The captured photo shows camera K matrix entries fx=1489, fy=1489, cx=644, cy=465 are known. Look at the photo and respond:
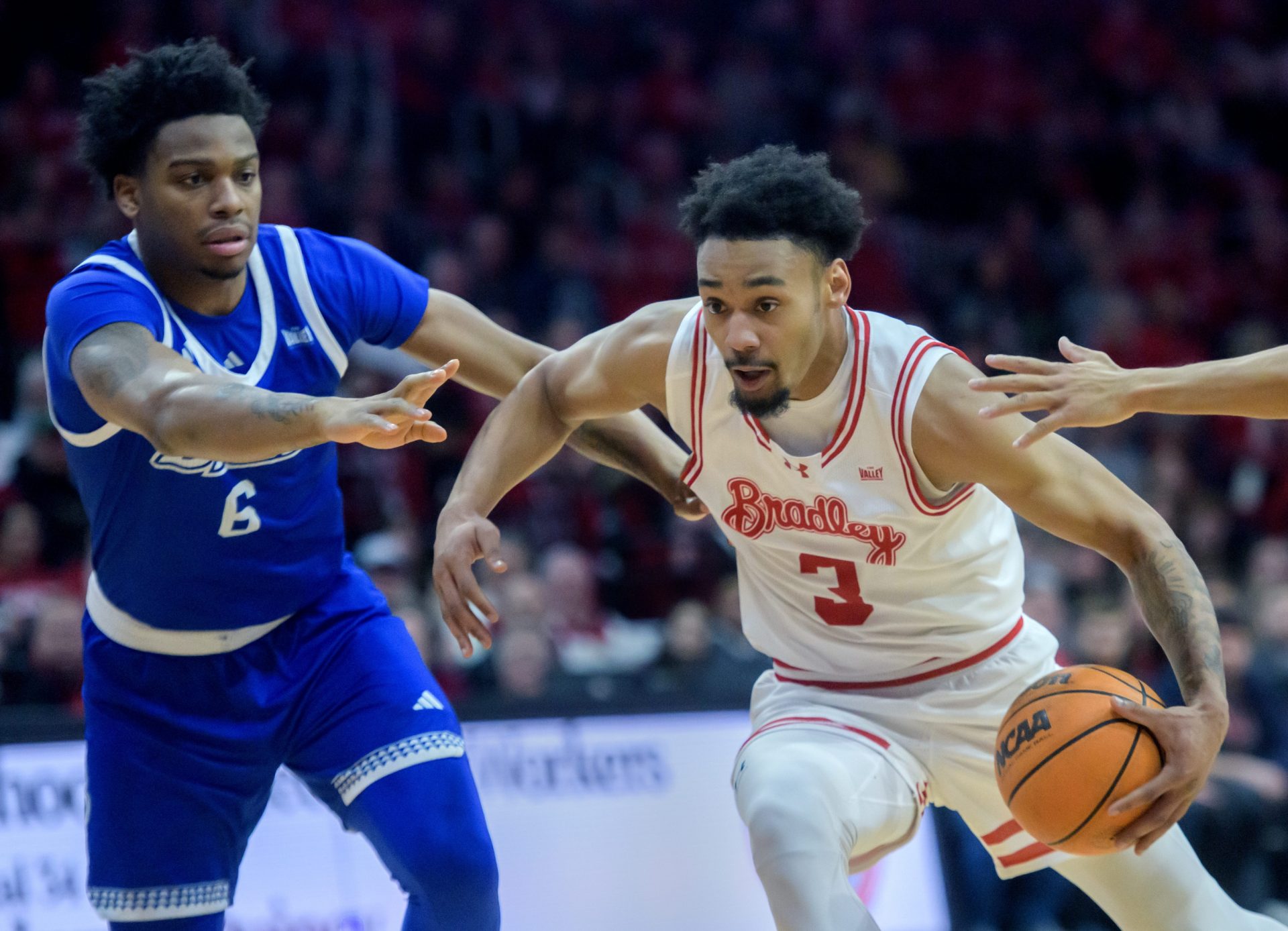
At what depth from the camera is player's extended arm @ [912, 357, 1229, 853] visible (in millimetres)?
3490

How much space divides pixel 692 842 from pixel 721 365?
322 centimetres

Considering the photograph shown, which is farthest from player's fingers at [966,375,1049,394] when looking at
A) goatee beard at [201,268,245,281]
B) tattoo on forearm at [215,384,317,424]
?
goatee beard at [201,268,245,281]

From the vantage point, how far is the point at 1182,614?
140 inches

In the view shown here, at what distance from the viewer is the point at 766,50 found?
14.2 meters

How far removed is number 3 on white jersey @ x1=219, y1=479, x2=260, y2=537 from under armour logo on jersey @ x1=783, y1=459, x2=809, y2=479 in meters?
1.36

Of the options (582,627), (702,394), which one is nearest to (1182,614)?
(702,394)

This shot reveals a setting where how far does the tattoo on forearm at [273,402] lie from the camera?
10.3 feet

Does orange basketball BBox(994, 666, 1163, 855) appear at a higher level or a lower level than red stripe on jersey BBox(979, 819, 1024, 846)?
higher

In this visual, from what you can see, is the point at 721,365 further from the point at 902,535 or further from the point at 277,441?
the point at 277,441

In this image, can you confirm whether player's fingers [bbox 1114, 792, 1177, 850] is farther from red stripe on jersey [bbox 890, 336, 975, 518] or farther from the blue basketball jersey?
the blue basketball jersey

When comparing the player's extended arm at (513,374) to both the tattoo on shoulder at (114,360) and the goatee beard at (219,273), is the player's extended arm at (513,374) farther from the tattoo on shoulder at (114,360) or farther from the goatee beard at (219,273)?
the tattoo on shoulder at (114,360)

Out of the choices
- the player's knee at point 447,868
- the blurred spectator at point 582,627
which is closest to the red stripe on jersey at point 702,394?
the player's knee at point 447,868

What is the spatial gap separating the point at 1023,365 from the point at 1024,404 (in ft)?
0.34

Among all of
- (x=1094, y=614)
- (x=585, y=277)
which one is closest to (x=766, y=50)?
(x=585, y=277)
